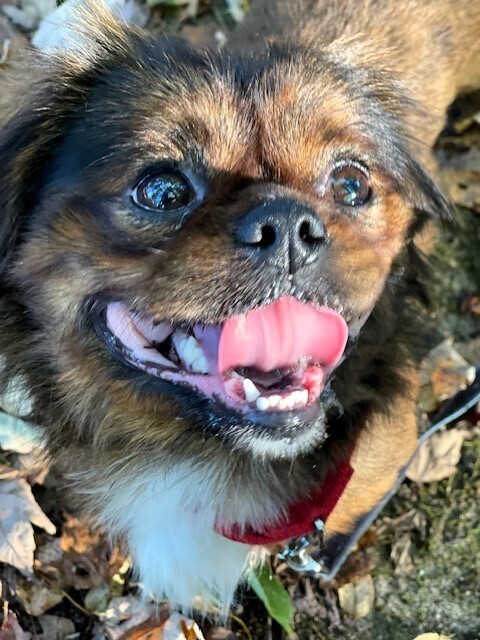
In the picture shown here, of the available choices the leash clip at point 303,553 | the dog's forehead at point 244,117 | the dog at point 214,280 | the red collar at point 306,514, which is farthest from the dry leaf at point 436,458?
the dog's forehead at point 244,117

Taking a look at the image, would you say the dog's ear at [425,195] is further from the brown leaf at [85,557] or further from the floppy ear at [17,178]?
the brown leaf at [85,557]

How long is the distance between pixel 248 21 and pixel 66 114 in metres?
1.60

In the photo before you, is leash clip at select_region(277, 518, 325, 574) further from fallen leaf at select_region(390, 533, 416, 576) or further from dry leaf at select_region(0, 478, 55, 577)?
dry leaf at select_region(0, 478, 55, 577)

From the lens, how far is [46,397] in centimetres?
223

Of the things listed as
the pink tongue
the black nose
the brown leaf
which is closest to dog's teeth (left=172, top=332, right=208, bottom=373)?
the pink tongue

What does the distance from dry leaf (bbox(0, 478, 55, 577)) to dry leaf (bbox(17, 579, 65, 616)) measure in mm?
62

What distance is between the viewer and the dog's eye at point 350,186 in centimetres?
205

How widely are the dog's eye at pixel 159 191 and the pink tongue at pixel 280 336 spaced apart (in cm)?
37

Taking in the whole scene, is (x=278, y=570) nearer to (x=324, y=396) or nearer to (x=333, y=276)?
(x=324, y=396)

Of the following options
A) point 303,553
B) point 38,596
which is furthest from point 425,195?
point 38,596

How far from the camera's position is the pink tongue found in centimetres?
182

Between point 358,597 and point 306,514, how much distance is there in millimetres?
726

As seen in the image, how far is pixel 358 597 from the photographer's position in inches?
108

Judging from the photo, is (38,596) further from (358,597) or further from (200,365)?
(200,365)
